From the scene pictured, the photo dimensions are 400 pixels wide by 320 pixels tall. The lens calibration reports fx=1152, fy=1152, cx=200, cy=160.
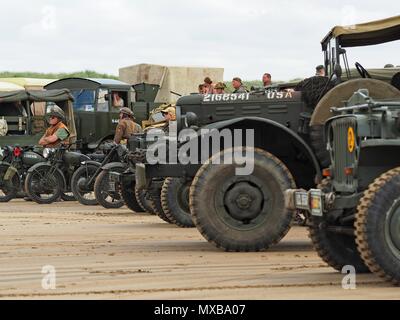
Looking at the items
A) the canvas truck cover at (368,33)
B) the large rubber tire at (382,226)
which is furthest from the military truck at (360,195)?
the canvas truck cover at (368,33)

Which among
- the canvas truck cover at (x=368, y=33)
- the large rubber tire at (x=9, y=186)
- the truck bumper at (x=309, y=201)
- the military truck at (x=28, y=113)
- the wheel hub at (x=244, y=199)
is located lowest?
the large rubber tire at (x=9, y=186)

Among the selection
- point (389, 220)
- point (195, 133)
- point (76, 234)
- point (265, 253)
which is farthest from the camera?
point (76, 234)

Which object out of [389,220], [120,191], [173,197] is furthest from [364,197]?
[120,191]

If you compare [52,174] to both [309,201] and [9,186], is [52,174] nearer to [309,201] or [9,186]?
[9,186]

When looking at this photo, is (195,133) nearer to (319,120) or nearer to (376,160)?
(319,120)

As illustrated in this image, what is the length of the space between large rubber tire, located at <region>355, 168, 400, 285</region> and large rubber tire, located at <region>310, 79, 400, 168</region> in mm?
3371

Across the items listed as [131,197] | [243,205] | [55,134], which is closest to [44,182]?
[55,134]

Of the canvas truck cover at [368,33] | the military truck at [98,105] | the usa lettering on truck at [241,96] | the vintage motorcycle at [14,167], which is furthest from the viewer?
the military truck at [98,105]

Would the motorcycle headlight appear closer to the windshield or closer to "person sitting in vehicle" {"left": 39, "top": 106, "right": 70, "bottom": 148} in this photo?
"person sitting in vehicle" {"left": 39, "top": 106, "right": 70, "bottom": 148}

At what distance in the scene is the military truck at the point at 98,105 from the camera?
27.6m

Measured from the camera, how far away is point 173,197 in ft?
46.0

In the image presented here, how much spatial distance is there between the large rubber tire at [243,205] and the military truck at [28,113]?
14217 mm

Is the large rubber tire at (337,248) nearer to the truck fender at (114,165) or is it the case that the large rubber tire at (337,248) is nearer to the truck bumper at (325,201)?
the truck bumper at (325,201)
